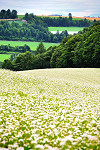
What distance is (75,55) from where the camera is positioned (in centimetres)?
7081

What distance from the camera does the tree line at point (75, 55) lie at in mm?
62597

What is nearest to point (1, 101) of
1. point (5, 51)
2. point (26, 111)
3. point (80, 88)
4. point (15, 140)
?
point (26, 111)

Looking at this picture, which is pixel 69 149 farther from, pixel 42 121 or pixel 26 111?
pixel 26 111

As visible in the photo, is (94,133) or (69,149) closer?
(69,149)

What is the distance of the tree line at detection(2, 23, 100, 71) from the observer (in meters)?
62.6

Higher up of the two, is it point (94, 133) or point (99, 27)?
point (99, 27)

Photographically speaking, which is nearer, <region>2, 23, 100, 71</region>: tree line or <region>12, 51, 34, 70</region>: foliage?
<region>2, 23, 100, 71</region>: tree line

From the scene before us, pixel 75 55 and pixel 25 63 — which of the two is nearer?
pixel 75 55

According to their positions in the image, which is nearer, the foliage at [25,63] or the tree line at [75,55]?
the tree line at [75,55]

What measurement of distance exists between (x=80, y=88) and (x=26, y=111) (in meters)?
15.2

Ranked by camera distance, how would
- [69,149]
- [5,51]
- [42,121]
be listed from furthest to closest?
[5,51] → [42,121] → [69,149]


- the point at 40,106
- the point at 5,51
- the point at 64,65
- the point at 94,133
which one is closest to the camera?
the point at 94,133

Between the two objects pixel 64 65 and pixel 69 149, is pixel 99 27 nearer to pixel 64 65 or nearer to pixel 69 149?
pixel 64 65

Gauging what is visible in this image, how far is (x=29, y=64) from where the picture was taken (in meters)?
103
